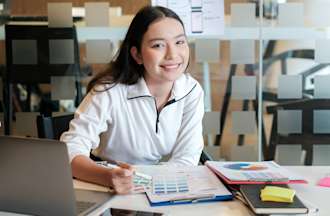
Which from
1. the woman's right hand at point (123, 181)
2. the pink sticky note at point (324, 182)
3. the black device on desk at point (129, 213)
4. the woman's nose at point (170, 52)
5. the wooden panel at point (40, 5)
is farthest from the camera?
the wooden panel at point (40, 5)

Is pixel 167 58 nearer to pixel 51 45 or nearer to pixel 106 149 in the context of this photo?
pixel 106 149

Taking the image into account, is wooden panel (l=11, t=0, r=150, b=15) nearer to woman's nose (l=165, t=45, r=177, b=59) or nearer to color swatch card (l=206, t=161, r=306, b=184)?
woman's nose (l=165, t=45, r=177, b=59)

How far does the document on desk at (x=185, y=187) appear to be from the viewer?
1.14 meters

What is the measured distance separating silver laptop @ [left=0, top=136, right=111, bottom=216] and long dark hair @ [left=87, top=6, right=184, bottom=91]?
2.53 ft

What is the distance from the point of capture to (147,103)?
5.74ft

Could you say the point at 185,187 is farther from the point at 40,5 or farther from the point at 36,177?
the point at 40,5

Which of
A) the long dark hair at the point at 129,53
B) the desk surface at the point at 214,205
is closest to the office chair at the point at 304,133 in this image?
the long dark hair at the point at 129,53

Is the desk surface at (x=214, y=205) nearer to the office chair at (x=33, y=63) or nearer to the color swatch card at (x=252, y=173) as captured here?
the color swatch card at (x=252, y=173)

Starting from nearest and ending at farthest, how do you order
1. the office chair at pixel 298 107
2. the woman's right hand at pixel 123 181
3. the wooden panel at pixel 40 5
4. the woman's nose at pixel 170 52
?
the woman's right hand at pixel 123 181
the woman's nose at pixel 170 52
the wooden panel at pixel 40 5
the office chair at pixel 298 107

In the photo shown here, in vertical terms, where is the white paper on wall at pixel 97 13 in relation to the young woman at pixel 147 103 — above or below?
above

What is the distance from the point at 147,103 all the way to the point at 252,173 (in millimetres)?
578

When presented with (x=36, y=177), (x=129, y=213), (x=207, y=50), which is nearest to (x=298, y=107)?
(x=207, y=50)

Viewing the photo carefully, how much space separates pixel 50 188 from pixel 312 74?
231 cm

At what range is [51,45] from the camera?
2.88m
